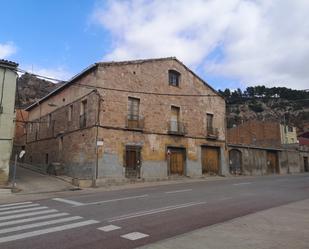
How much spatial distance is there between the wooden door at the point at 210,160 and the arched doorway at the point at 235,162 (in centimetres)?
229

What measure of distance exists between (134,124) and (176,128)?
4434 millimetres

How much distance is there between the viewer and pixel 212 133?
2938 centimetres

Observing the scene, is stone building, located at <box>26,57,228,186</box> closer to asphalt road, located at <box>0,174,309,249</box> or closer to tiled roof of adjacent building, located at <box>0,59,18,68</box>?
tiled roof of adjacent building, located at <box>0,59,18,68</box>

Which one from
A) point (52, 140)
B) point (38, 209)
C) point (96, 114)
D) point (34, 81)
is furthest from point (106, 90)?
point (34, 81)

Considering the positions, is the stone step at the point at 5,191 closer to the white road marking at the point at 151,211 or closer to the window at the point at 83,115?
the window at the point at 83,115

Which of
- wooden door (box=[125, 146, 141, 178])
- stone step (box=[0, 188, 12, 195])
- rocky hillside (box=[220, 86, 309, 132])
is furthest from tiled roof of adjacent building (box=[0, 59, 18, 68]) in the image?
rocky hillside (box=[220, 86, 309, 132])

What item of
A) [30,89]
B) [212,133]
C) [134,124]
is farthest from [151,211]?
[30,89]

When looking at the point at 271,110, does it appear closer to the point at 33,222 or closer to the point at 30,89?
the point at 30,89

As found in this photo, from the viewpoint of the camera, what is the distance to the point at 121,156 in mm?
22156

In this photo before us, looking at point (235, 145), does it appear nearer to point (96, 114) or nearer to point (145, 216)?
point (96, 114)

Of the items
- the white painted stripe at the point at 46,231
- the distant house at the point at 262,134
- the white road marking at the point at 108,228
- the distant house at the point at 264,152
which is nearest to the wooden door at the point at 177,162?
the distant house at the point at 264,152

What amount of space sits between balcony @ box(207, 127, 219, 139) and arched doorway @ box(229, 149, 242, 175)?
9.59ft

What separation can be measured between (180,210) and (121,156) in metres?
12.7

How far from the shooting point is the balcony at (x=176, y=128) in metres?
25.9
